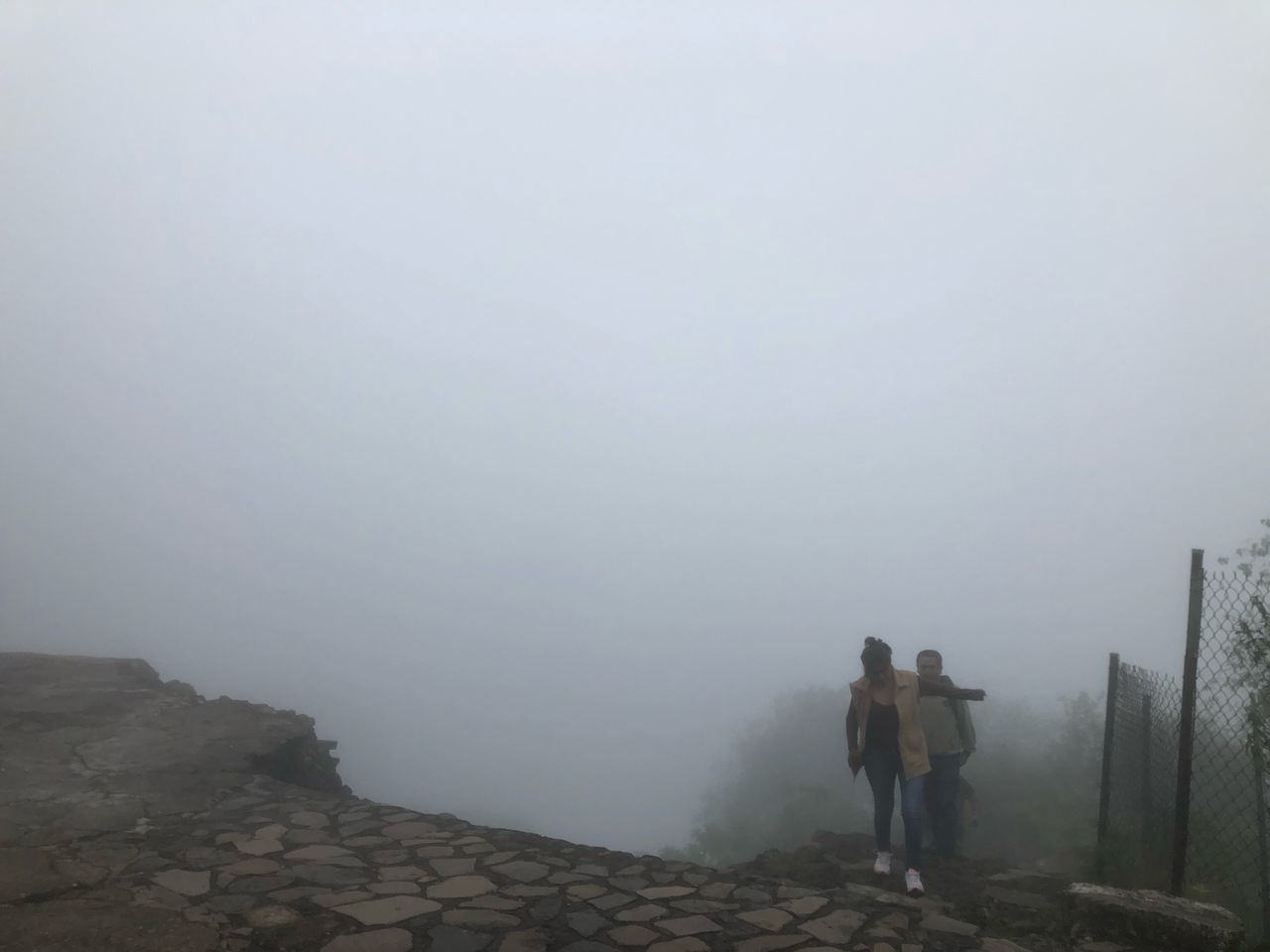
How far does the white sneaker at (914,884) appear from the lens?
18.6ft

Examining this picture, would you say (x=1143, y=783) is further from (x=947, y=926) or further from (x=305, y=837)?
(x=305, y=837)

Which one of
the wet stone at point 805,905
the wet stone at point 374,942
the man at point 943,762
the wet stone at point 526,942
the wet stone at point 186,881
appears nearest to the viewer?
the wet stone at point 374,942

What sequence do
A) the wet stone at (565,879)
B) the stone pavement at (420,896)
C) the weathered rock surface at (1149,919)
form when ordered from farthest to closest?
the wet stone at (565,879), the weathered rock surface at (1149,919), the stone pavement at (420,896)

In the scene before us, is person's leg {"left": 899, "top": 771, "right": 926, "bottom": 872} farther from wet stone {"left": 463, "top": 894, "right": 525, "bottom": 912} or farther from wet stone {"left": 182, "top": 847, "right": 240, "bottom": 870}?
wet stone {"left": 182, "top": 847, "right": 240, "bottom": 870}

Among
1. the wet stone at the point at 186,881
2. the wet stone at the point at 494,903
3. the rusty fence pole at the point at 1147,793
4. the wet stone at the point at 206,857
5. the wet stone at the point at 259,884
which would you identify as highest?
the rusty fence pole at the point at 1147,793

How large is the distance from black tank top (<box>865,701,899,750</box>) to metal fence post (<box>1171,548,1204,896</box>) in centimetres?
172

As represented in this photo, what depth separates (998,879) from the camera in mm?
6215

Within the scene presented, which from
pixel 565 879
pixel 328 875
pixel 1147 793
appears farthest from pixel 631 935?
pixel 1147 793

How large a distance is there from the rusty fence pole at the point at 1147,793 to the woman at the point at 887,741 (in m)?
1.06

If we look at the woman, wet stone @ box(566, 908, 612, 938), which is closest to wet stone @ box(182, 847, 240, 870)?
wet stone @ box(566, 908, 612, 938)

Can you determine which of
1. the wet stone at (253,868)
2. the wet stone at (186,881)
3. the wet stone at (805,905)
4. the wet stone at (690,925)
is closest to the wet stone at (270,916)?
the wet stone at (186,881)

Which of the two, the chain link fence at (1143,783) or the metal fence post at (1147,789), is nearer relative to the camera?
the chain link fence at (1143,783)

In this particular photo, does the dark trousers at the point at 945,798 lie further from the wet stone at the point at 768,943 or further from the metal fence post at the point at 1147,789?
the wet stone at the point at 768,943

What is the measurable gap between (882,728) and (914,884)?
100cm
